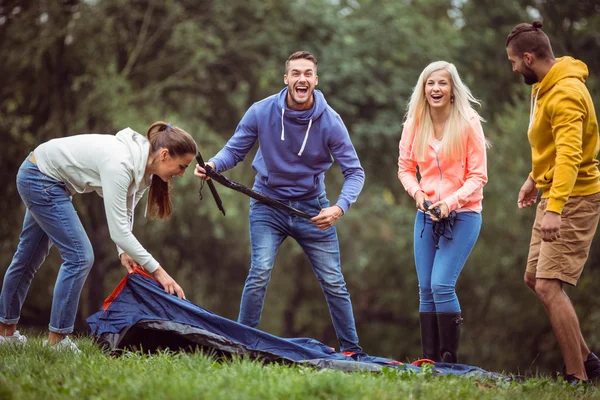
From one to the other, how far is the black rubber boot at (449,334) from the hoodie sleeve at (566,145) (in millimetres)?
1208

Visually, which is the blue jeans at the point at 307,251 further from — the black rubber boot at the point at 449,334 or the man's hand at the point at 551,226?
the man's hand at the point at 551,226

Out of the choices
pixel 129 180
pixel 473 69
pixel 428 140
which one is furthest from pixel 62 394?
pixel 473 69

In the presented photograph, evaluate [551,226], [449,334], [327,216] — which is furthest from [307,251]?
[551,226]

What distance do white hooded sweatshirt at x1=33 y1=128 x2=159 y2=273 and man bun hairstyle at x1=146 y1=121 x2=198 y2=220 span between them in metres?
0.07

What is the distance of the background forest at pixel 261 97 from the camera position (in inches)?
555

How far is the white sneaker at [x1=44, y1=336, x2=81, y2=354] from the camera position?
16.5ft

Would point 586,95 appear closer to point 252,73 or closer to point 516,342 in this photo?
point 252,73

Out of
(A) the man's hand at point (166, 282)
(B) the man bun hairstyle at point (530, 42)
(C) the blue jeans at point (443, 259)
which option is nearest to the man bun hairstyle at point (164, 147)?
(A) the man's hand at point (166, 282)

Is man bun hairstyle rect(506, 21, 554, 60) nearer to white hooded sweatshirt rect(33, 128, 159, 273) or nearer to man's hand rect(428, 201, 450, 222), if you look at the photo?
man's hand rect(428, 201, 450, 222)

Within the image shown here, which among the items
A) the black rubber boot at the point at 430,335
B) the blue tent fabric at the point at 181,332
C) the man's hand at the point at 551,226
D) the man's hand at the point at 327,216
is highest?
the man's hand at the point at 327,216

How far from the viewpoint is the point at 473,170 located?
18.3 feet

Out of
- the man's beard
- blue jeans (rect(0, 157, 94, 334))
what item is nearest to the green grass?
blue jeans (rect(0, 157, 94, 334))

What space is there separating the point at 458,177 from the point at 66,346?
319cm

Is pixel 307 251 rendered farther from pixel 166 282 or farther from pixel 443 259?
pixel 166 282
